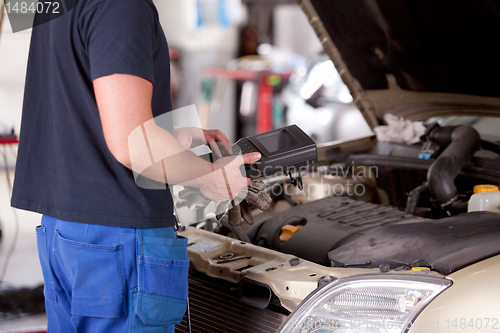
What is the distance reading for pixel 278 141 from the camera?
48.6 inches

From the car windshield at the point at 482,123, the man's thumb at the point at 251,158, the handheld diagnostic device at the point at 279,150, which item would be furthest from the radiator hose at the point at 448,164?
the man's thumb at the point at 251,158

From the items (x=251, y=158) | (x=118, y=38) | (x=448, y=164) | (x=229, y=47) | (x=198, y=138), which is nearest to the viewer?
(x=118, y=38)

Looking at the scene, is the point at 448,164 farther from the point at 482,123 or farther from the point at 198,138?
the point at 198,138

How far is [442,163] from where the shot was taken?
172cm

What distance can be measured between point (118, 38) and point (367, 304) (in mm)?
728

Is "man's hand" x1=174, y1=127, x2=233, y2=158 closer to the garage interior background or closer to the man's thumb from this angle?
the man's thumb

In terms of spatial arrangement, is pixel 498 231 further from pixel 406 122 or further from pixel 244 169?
pixel 406 122

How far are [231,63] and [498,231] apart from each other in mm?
5985

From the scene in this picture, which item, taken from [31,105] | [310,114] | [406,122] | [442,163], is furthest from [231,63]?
[31,105]

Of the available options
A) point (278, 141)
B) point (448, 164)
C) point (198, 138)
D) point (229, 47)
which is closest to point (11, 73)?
point (198, 138)

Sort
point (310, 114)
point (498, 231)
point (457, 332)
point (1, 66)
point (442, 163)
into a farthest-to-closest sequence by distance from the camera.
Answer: point (310, 114), point (1, 66), point (442, 163), point (498, 231), point (457, 332)

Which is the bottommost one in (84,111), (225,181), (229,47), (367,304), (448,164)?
(367,304)

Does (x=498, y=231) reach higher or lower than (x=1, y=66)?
lower

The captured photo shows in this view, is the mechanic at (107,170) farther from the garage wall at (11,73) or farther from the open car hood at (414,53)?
the garage wall at (11,73)
